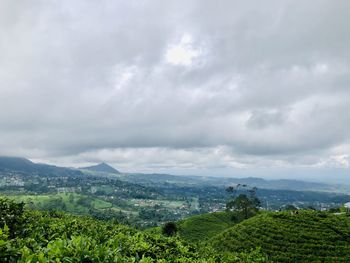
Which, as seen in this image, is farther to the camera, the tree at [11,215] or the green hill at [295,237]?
the green hill at [295,237]

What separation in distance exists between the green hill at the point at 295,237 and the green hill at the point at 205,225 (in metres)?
23.4

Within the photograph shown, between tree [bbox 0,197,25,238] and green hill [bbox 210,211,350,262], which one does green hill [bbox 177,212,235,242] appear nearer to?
green hill [bbox 210,211,350,262]

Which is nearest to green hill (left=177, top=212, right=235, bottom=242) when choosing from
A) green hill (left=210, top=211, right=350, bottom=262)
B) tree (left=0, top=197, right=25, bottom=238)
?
green hill (left=210, top=211, right=350, bottom=262)

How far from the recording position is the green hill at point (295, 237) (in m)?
52.0

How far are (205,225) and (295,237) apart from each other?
147 ft

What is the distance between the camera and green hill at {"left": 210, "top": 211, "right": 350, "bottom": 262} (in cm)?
5200

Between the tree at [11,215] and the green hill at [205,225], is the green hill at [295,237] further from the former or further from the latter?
the tree at [11,215]

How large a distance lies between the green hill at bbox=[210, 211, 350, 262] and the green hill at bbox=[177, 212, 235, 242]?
76.7 feet

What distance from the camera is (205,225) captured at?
99188mm

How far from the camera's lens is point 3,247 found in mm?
5410

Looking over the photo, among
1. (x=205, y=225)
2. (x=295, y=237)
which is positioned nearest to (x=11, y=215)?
(x=295, y=237)

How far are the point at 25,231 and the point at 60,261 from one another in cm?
617

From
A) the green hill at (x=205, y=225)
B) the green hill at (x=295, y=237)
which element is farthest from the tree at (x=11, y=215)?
the green hill at (x=205, y=225)

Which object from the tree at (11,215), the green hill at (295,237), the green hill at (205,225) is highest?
the tree at (11,215)
